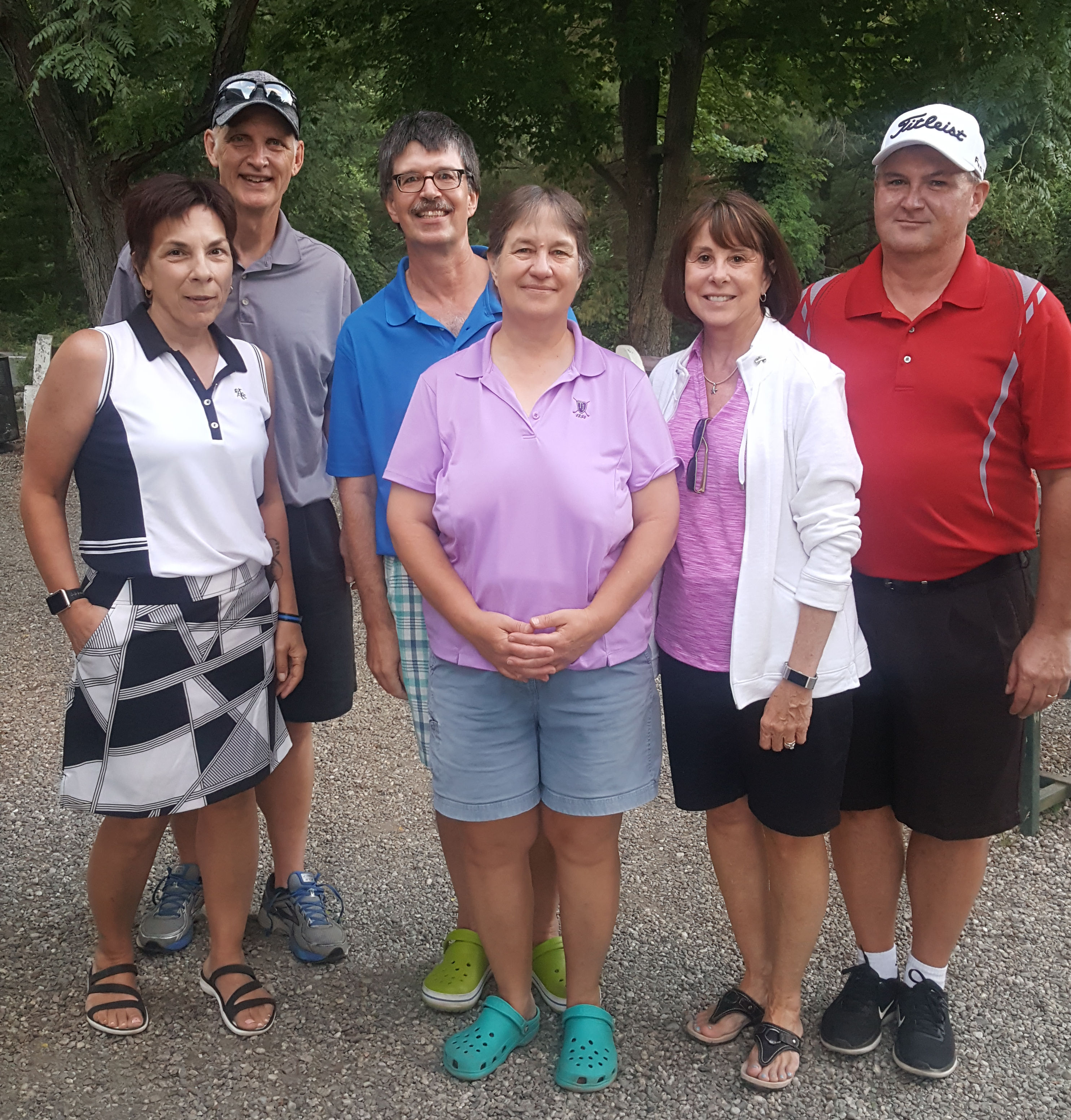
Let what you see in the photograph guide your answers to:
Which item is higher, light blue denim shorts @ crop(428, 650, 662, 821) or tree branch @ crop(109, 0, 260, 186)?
tree branch @ crop(109, 0, 260, 186)

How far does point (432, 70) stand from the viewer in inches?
472

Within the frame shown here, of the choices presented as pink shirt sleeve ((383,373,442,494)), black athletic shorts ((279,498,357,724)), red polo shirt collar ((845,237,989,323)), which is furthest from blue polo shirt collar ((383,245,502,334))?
red polo shirt collar ((845,237,989,323))

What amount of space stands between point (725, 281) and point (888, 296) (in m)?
0.43

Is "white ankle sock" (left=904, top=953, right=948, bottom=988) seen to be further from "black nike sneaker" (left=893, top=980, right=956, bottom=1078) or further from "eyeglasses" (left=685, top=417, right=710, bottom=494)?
"eyeglasses" (left=685, top=417, right=710, bottom=494)

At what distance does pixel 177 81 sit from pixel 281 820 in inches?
354

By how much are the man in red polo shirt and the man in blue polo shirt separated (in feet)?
2.93

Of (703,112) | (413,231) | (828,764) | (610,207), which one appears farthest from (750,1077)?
(610,207)

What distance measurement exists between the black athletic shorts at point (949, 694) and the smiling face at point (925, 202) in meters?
0.79

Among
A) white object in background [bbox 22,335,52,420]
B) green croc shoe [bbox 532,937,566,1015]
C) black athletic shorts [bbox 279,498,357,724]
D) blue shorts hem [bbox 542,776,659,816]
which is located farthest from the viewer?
white object in background [bbox 22,335,52,420]

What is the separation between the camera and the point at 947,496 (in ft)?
8.49

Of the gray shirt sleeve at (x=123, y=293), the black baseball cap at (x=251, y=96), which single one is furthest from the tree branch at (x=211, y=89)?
the gray shirt sleeve at (x=123, y=293)

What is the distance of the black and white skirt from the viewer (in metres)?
2.70

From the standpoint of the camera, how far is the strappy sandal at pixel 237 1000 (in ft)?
9.71

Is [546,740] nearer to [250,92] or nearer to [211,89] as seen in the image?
[250,92]
